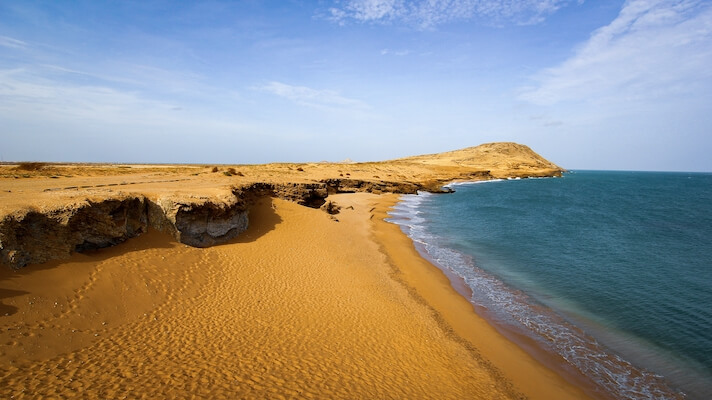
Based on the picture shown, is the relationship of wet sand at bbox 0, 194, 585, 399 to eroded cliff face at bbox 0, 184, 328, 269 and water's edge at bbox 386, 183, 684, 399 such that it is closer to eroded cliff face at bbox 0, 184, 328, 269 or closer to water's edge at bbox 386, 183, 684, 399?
eroded cliff face at bbox 0, 184, 328, 269

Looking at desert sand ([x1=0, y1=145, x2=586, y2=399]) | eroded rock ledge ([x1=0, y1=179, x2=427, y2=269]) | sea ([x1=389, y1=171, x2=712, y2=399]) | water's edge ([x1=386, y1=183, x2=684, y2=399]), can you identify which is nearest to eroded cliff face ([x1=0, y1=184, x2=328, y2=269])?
eroded rock ledge ([x1=0, y1=179, x2=427, y2=269])

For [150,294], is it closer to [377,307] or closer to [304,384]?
[304,384]

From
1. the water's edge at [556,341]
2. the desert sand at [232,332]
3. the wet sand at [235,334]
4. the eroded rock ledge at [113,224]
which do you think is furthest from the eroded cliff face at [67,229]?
the water's edge at [556,341]

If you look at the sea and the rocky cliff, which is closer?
the rocky cliff

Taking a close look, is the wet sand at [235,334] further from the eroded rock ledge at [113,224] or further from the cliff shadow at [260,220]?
the cliff shadow at [260,220]

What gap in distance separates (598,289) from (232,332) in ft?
60.9

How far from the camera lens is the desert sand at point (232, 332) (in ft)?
26.6

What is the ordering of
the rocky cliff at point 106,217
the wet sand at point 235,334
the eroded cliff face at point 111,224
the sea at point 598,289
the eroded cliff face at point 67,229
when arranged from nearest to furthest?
the wet sand at point 235,334 < the eroded cliff face at point 67,229 < the eroded cliff face at point 111,224 < the rocky cliff at point 106,217 < the sea at point 598,289

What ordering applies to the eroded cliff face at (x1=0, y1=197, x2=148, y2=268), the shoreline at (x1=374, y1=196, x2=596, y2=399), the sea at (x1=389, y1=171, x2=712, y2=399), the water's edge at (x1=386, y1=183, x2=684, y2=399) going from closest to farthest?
the shoreline at (x1=374, y1=196, x2=596, y2=399)
the water's edge at (x1=386, y1=183, x2=684, y2=399)
the eroded cliff face at (x1=0, y1=197, x2=148, y2=268)
the sea at (x1=389, y1=171, x2=712, y2=399)

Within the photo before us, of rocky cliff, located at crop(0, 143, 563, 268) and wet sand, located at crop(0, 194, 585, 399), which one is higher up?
rocky cliff, located at crop(0, 143, 563, 268)

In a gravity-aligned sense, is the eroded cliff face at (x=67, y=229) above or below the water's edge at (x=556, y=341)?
above

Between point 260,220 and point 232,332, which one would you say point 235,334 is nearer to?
point 232,332

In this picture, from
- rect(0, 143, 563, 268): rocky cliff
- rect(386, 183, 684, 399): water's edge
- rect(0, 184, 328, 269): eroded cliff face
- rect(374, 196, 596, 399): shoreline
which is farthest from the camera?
rect(0, 143, 563, 268): rocky cliff

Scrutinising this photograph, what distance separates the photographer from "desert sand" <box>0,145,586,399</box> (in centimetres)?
811
